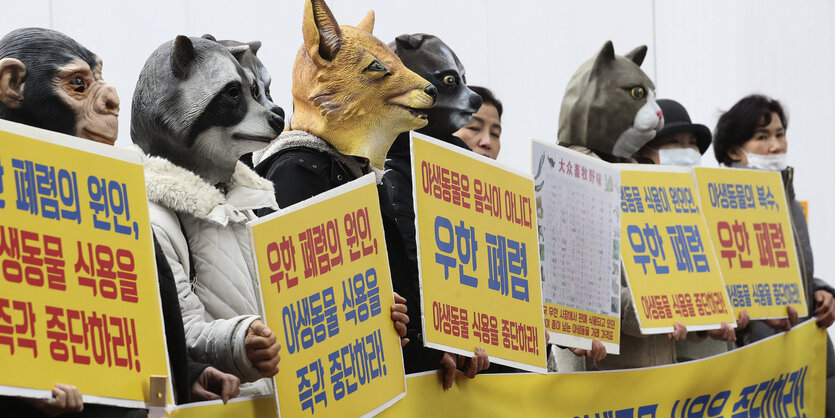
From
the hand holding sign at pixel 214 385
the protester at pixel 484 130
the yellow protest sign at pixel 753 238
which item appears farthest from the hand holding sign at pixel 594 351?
the hand holding sign at pixel 214 385

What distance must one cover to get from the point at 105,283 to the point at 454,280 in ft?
3.17

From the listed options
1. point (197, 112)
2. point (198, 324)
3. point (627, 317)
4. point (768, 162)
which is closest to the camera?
point (198, 324)

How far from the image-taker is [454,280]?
2729mm

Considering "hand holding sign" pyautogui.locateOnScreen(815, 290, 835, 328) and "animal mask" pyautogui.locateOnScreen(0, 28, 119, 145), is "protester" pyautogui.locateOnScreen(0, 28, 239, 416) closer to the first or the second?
"animal mask" pyautogui.locateOnScreen(0, 28, 119, 145)

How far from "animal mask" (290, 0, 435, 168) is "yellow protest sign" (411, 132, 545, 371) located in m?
0.32

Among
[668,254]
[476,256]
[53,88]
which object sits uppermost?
[53,88]

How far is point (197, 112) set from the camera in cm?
251

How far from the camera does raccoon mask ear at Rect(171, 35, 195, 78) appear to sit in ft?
8.17

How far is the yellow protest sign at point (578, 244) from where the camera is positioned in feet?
10.4

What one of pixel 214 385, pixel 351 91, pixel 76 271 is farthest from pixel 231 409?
pixel 351 91

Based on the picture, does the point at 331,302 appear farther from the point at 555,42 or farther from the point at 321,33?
the point at 555,42

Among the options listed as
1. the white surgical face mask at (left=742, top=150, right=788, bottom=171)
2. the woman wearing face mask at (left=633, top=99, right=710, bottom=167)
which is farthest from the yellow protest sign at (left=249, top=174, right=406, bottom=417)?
the white surgical face mask at (left=742, top=150, right=788, bottom=171)

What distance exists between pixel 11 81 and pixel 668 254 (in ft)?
7.09

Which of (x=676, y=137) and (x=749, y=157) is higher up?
(x=676, y=137)
